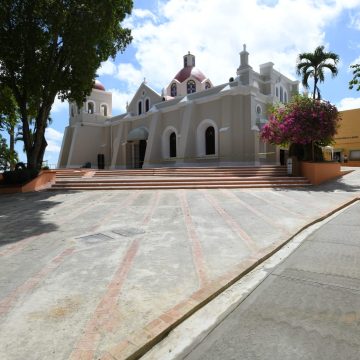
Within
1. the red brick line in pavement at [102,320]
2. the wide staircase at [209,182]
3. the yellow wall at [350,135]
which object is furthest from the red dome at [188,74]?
the red brick line in pavement at [102,320]

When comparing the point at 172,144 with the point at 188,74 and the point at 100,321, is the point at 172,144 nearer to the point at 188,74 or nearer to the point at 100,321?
the point at 188,74

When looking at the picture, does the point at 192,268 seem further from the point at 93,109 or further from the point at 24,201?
the point at 93,109

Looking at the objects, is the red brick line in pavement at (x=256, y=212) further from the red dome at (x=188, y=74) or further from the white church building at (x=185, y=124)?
the red dome at (x=188, y=74)

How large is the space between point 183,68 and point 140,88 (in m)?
5.65

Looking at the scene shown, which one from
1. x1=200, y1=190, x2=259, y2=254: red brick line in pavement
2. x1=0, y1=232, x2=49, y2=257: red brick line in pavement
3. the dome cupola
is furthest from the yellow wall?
x1=0, y1=232, x2=49, y2=257: red brick line in pavement

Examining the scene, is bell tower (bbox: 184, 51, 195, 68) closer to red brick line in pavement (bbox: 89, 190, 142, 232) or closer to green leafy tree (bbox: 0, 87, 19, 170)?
green leafy tree (bbox: 0, 87, 19, 170)

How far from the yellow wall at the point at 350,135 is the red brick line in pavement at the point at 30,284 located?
122 feet

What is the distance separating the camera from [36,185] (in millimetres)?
14289

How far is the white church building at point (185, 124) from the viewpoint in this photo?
2353 centimetres

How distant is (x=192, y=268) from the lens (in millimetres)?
4320

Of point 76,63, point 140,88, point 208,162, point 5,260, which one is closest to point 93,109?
point 140,88

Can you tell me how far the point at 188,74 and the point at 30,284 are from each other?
33.7 m

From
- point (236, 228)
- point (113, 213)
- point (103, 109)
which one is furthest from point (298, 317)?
point (103, 109)

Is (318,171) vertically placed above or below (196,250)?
above
